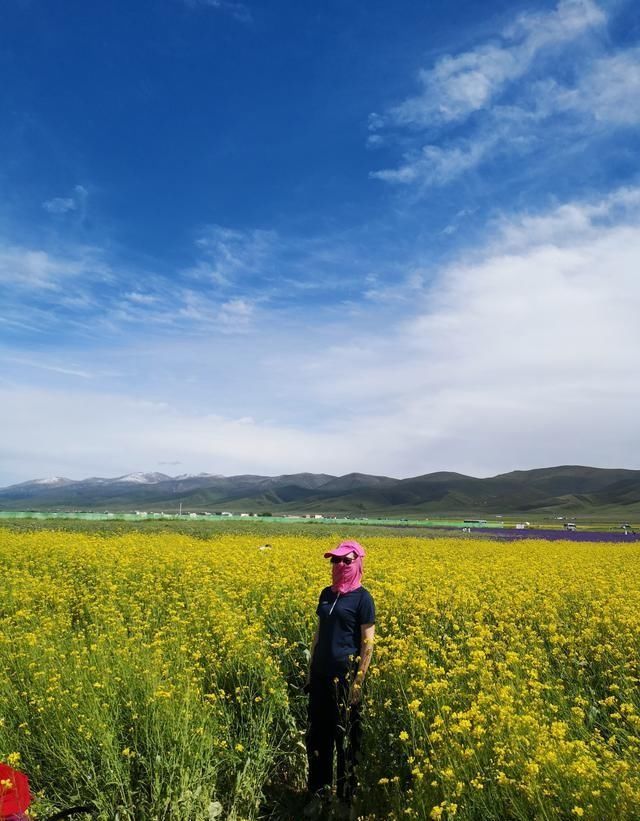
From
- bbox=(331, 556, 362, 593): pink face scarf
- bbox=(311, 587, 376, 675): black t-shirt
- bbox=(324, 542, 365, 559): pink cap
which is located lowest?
bbox=(311, 587, 376, 675): black t-shirt

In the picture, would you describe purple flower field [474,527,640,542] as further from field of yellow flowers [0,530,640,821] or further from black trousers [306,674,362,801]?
black trousers [306,674,362,801]

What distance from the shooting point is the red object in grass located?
117 inches

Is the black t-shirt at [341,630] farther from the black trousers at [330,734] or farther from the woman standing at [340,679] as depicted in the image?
the black trousers at [330,734]

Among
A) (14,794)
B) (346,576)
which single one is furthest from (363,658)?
(14,794)

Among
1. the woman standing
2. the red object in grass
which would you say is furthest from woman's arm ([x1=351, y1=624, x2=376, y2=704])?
the red object in grass

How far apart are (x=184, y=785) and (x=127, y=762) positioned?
1.87 ft

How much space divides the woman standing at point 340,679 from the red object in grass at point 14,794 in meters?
2.46

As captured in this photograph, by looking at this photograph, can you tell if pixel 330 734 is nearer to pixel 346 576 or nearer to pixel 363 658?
pixel 363 658

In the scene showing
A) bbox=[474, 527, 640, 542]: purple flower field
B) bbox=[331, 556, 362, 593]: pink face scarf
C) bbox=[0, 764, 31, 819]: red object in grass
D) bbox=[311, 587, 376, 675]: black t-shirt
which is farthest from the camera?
bbox=[474, 527, 640, 542]: purple flower field

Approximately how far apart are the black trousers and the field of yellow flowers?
0.18 metres

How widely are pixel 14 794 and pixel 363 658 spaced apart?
2693mm

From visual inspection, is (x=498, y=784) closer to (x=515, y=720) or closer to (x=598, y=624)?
(x=515, y=720)

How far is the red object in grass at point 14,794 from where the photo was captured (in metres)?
2.96

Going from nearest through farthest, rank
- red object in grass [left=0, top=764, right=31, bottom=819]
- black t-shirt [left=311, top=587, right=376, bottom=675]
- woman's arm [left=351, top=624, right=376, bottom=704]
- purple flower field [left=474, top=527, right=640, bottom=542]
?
red object in grass [left=0, top=764, right=31, bottom=819] → woman's arm [left=351, top=624, right=376, bottom=704] → black t-shirt [left=311, top=587, right=376, bottom=675] → purple flower field [left=474, top=527, right=640, bottom=542]
